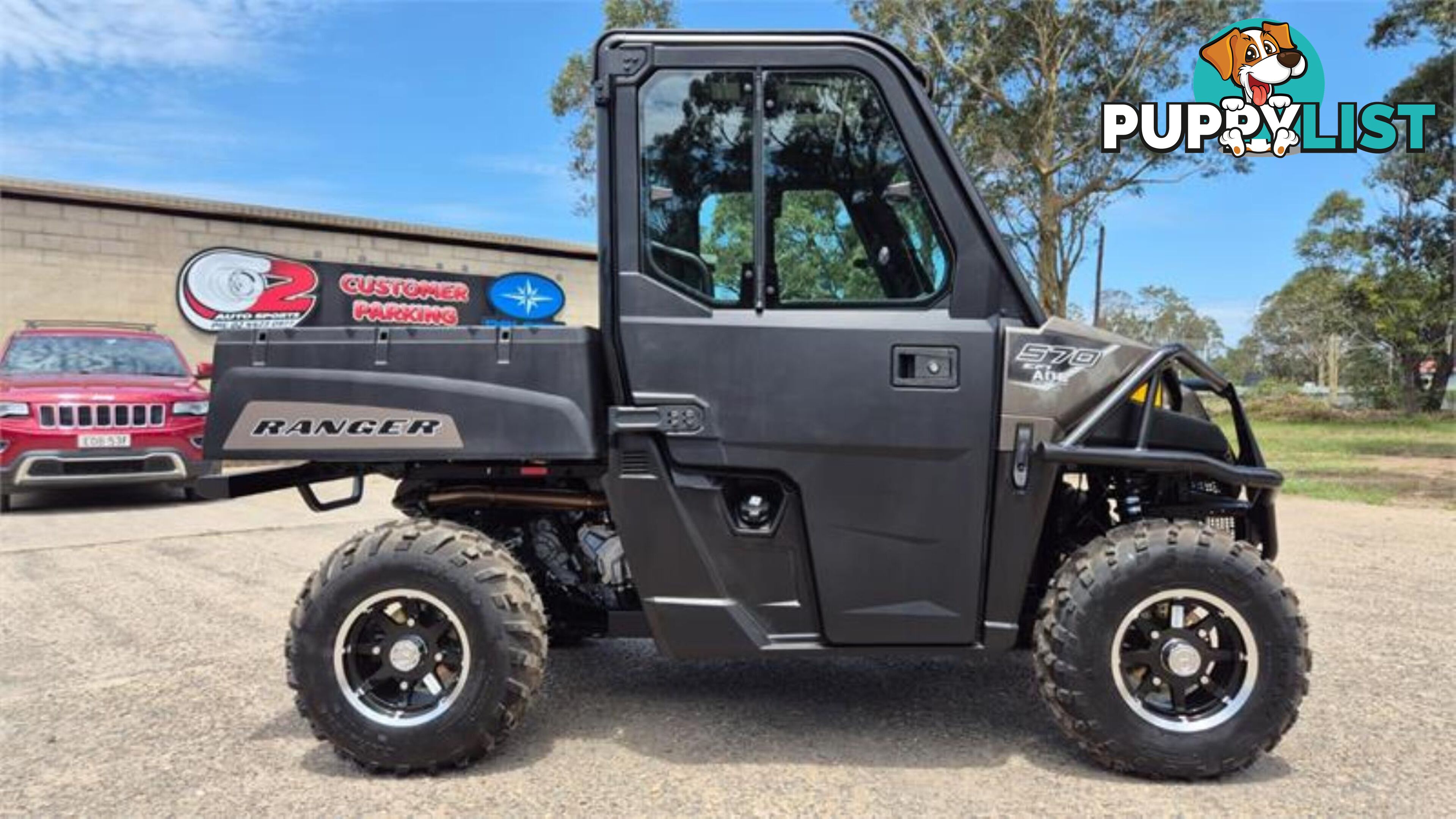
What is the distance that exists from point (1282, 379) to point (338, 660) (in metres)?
74.2

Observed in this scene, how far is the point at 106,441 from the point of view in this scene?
894 cm

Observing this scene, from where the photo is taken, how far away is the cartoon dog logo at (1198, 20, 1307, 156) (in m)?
14.7

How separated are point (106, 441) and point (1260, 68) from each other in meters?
16.9

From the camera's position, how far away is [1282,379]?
65562 mm

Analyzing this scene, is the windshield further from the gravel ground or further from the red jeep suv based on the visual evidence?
the gravel ground

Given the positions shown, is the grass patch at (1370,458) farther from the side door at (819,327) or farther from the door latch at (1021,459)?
the side door at (819,327)

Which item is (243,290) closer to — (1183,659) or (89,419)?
(89,419)

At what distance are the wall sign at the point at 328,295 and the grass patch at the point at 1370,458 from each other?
12.3 metres

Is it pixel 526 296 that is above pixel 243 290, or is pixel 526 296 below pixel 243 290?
above

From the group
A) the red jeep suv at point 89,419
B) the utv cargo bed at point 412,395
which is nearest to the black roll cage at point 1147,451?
Answer: the utv cargo bed at point 412,395

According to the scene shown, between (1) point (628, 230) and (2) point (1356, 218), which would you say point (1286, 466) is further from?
(2) point (1356, 218)

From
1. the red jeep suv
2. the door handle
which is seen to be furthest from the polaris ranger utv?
the red jeep suv

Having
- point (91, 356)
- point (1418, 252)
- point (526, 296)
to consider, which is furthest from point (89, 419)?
point (1418, 252)

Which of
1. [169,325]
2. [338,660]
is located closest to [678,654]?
[338,660]
